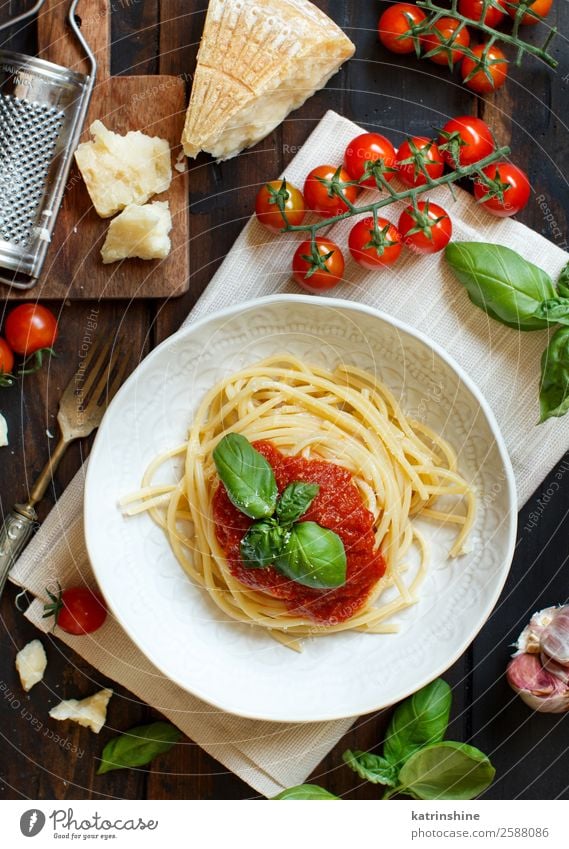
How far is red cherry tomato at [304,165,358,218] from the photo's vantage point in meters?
1.96

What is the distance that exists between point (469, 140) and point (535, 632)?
121 cm

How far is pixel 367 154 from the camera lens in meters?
1.96

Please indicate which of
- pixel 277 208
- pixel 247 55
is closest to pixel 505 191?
pixel 277 208

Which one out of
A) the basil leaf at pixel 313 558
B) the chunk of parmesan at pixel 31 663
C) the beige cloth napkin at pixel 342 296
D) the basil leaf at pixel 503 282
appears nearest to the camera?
the basil leaf at pixel 313 558

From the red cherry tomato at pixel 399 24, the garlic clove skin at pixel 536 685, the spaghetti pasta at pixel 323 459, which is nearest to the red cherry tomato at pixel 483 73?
the red cherry tomato at pixel 399 24

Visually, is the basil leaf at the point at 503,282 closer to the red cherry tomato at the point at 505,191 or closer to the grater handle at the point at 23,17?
the red cherry tomato at the point at 505,191

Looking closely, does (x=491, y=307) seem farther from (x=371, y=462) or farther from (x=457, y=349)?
(x=371, y=462)

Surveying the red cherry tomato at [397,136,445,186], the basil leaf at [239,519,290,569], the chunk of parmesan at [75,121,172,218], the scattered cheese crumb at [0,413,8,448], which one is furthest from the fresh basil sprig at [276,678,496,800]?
the chunk of parmesan at [75,121,172,218]

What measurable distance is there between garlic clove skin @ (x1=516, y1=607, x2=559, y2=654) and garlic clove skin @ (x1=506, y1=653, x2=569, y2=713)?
0.06ft

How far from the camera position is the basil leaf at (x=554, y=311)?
1868 millimetres

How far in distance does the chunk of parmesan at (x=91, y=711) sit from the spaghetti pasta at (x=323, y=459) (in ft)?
1.45

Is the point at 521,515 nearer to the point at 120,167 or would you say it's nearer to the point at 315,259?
the point at 315,259
